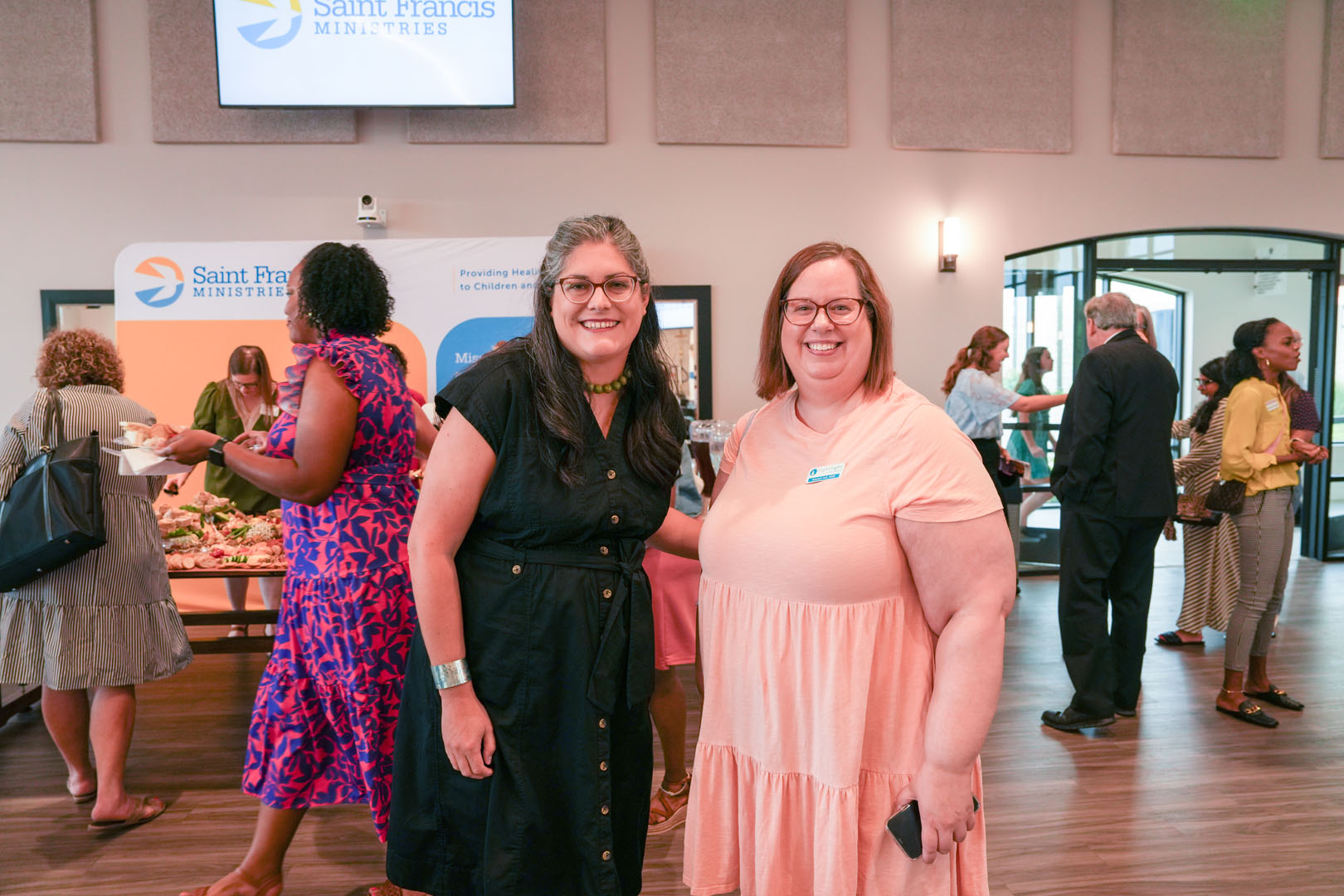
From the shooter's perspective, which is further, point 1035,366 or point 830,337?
point 1035,366

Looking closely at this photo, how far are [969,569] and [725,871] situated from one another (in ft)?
2.39

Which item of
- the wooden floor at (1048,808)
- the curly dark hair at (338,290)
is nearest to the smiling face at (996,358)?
the wooden floor at (1048,808)

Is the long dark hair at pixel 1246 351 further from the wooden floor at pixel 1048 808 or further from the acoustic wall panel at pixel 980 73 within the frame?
the acoustic wall panel at pixel 980 73

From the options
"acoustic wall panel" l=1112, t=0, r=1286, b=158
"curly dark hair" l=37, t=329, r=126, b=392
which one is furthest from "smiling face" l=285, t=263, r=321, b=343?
"acoustic wall panel" l=1112, t=0, r=1286, b=158

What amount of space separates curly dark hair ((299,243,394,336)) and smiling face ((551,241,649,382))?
2.86 ft

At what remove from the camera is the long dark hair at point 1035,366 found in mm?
6395

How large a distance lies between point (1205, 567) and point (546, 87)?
5086 millimetres

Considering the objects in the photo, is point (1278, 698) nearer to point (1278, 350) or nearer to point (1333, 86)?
point (1278, 350)

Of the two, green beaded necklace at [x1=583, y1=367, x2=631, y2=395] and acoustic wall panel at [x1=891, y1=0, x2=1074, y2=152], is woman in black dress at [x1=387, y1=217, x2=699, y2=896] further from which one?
acoustic wall panel at [x1=891, y1=0, x2=1074, y2=152]

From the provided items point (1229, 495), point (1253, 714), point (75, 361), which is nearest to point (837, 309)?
point (75, 361)

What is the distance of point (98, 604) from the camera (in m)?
2.86

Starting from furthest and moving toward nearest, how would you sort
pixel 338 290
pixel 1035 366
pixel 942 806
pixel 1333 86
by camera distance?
pixel 1035 366 < pixel 1333 86 < pixel 338 290 < pixel 942 806

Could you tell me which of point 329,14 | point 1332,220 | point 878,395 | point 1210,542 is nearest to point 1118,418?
point 1210,542

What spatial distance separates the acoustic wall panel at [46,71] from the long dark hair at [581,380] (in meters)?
5.47
